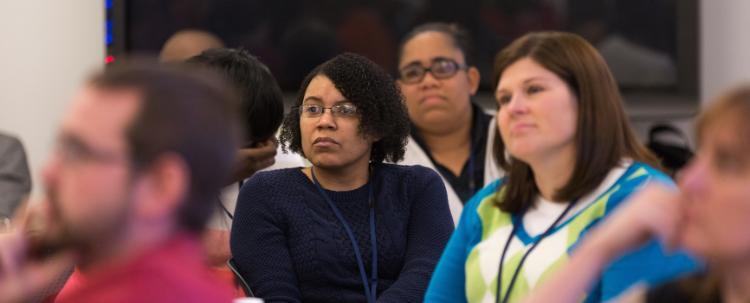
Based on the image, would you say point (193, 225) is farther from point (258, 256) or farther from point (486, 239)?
point (258, 256)

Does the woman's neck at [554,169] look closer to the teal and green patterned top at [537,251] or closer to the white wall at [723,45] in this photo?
the teal and green patterned top at [537,251]

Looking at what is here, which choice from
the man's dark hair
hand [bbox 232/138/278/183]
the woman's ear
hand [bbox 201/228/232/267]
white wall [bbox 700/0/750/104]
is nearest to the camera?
the man's dark hair

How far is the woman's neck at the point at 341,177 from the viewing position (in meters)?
2.56

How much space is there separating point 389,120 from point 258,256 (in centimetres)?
50

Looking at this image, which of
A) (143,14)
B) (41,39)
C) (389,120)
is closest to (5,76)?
(41,39)

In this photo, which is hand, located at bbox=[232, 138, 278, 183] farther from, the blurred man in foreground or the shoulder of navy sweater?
the blurred man in foreground

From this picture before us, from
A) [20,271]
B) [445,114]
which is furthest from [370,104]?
[20,271]

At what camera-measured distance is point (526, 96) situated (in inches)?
80.2

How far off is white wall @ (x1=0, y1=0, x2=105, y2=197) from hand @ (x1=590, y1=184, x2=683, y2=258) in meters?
2.91

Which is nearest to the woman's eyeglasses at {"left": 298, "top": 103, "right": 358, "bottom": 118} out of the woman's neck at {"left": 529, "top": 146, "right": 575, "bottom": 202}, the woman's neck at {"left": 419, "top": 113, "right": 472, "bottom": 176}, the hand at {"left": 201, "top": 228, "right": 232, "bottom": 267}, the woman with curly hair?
the woman with curly hair

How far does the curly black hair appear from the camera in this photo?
8.53 feet

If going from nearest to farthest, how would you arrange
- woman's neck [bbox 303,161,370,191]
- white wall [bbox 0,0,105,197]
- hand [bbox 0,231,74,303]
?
hand [bbox 0,231,74,303] → woman's neck [bbox 303,161,370,191] → white wall [bbox 0,0,105,197]

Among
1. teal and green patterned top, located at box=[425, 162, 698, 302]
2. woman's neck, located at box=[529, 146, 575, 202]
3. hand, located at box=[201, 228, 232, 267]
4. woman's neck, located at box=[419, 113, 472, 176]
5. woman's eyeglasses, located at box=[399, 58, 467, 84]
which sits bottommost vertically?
woman's neck, located at box=[419, 113, 472, 176]

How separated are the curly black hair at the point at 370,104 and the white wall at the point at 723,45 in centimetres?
280
